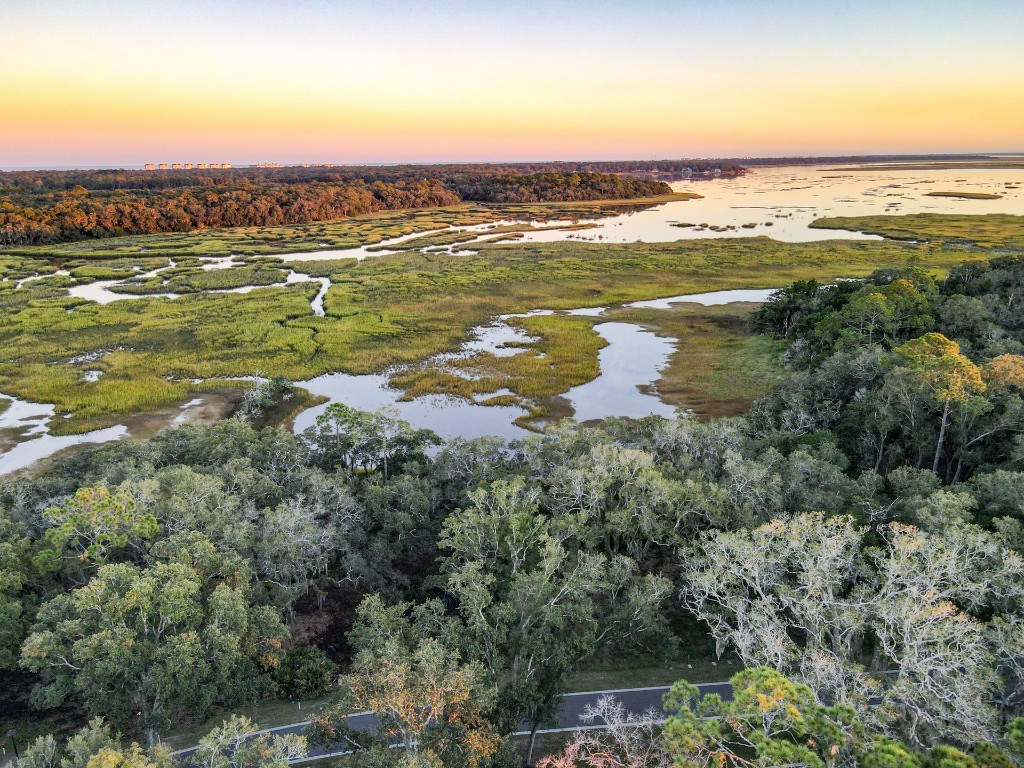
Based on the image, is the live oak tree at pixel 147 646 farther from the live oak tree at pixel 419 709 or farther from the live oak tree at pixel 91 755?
the live oak tree at pixel 419 709

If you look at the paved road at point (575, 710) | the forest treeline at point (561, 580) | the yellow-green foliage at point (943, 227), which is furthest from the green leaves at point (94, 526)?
the yellow-green foliage at point (943, 227)

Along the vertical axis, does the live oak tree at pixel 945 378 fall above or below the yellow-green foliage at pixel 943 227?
below

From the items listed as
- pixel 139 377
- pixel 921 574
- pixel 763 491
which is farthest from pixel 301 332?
pixel 921 574

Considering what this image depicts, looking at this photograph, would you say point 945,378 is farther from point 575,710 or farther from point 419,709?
point 419,709

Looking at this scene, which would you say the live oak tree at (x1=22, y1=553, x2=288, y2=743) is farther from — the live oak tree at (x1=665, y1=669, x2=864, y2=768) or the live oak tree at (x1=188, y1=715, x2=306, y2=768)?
the live oak tree at (x1=665, y1=669, x2=864, y2=768)

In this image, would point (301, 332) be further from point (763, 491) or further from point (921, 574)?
point (921, 574)

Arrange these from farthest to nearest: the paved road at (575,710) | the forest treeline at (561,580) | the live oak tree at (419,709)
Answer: the paved road at (575,710)
the forest treeline at (561,580)
the live oak tree at (419,709)

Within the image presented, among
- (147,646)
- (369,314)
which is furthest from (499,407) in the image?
(147,646)
